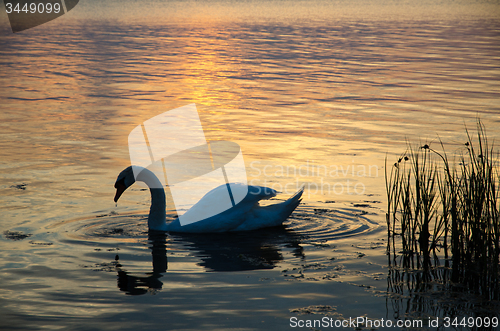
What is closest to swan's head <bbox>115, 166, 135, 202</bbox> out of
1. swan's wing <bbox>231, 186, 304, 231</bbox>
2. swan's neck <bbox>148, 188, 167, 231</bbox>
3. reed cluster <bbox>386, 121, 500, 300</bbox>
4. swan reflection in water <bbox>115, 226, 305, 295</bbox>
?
swan's neck <bbox>148, 188, 167, 231</bbox>

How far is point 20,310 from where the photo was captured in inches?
266

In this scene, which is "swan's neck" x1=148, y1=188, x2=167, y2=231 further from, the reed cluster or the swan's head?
the reed cluster

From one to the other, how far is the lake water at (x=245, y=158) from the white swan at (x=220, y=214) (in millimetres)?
198

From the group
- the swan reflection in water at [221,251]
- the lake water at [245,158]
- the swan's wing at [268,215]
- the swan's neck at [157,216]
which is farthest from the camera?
the swan's wing at [268,215]

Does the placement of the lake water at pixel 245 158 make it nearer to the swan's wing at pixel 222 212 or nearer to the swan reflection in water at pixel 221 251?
the swan reflection in water at pixel 221 251

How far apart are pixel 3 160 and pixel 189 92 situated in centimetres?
991

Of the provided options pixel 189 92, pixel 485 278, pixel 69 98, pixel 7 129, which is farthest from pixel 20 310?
pixel 189 92

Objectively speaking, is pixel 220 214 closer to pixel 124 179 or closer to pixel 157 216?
pixel 157 216

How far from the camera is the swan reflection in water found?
7.62 metres

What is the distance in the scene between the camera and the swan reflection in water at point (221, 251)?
7.62m

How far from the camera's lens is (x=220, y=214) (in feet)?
31.5

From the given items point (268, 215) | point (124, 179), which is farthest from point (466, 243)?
point (124, 179)

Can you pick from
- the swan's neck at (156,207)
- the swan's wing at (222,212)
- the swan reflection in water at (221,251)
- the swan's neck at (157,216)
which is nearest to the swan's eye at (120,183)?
the swan's neck at (156,207)

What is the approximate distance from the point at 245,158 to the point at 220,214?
4.31 meters
